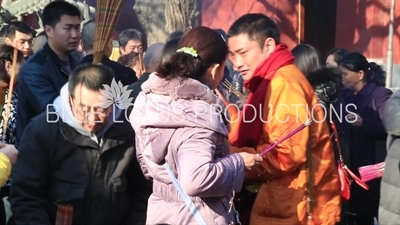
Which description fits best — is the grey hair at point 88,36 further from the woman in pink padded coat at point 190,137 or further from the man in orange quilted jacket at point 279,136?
the woman in pink padded coat at point 190,137

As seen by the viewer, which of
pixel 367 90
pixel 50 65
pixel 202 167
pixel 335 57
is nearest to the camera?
pixel 202 167

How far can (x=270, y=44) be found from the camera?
397cm

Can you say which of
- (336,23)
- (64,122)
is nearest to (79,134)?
(64,122)

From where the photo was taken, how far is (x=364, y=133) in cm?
585

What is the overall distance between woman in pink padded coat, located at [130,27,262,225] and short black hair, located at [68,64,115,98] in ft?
1.35

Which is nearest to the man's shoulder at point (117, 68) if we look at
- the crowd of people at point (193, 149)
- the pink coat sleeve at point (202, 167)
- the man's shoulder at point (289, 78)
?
the crowd of people at point (193, 149)

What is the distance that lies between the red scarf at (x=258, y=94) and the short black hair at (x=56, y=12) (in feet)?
6.50

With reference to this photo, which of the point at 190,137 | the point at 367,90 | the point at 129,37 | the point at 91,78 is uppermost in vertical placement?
the point at 91,78

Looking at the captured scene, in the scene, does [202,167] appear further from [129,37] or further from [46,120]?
[129,37]

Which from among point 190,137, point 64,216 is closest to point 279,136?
point 190,137

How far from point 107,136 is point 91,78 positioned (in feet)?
0.98

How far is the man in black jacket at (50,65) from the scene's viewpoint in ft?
16.3

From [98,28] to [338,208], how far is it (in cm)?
215

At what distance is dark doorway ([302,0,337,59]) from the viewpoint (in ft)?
38.5
